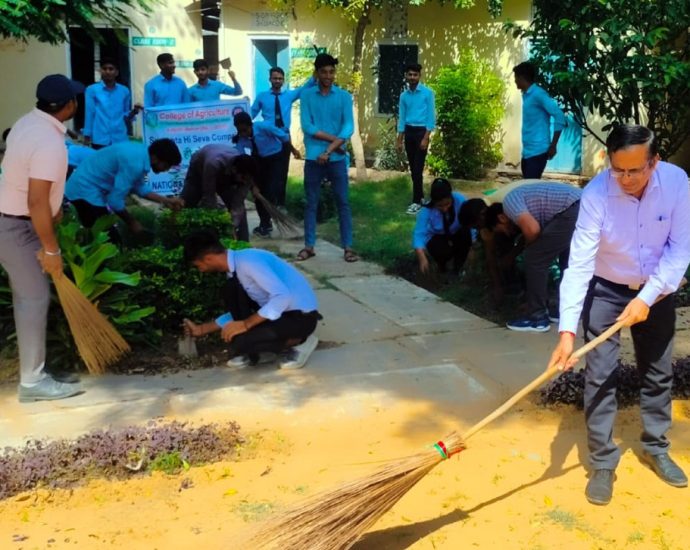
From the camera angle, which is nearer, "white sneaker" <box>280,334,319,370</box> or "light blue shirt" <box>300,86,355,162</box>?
"white sneaker" <box>280,334,319,370</box>

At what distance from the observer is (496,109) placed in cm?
1382

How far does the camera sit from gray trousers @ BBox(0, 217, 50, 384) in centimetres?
468

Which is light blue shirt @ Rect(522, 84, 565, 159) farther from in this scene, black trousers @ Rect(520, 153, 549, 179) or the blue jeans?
the blue jeans

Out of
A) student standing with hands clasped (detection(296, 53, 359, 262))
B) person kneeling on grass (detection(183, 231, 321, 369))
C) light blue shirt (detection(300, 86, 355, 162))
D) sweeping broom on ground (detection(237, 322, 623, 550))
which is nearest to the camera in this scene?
sweeping broom on ground (detection(237, 322, 623, 550))

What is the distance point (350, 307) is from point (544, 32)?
347cm

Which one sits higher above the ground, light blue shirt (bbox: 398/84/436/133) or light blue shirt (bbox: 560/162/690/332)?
light blue shirt (bbox: 398/84/436/133)

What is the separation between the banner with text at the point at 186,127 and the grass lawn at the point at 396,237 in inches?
62.4

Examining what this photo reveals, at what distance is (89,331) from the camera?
5.09 metres

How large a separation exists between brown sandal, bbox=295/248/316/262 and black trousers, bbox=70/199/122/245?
80.0 inches

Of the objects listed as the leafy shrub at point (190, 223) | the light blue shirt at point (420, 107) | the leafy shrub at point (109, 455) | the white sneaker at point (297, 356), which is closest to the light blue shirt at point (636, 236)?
the leafy shrub at point (109, 455)

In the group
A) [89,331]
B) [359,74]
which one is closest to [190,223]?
[89,331]

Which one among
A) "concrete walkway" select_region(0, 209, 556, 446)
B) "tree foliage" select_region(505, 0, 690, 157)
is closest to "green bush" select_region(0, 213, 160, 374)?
"concrete walkway" select_region(0, 209, 556, 446)

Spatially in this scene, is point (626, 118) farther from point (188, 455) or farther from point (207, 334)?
point (188, 455)

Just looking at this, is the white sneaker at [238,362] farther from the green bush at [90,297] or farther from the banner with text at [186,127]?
the banner with text at [186,127]
